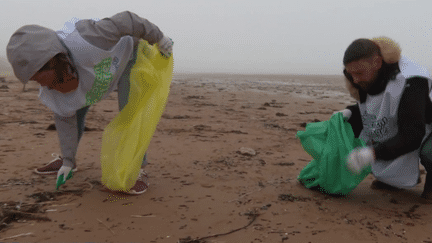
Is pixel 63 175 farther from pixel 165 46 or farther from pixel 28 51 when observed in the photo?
pixel 165 46

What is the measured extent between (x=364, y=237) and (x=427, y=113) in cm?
83

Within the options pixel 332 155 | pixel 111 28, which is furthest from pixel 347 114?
pixel 111 28

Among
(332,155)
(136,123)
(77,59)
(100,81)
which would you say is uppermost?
(77,59)

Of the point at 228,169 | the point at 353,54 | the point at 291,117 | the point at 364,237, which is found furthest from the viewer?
the point at 291,117

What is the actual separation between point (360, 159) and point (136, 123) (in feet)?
4.01

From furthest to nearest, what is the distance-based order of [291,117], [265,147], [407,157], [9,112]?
1. [291,117]
2. [9,112]
3. [265,147]
4. [407,157]

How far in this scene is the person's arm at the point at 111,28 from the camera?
6.18 ft

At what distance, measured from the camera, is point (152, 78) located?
216 centimetres

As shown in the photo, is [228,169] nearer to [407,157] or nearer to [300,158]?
[300,158]

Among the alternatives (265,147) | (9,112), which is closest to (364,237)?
(265,147)

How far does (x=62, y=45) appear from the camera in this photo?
1813 millimetres

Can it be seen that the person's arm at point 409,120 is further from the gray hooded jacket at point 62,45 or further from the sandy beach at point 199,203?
the gray hooded jacket at point 62,45

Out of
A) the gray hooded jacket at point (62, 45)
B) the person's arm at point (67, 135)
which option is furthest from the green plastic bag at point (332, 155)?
the person's arm at point (67, 135)

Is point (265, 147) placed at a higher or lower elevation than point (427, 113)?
lower
